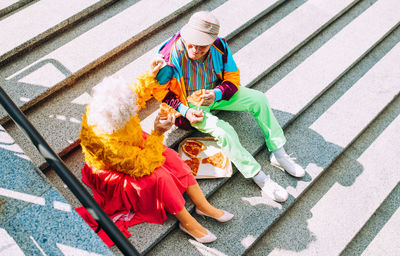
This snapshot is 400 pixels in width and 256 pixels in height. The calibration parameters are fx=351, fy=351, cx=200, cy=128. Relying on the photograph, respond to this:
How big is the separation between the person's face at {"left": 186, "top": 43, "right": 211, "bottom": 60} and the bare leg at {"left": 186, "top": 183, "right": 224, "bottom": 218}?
45.5 inches

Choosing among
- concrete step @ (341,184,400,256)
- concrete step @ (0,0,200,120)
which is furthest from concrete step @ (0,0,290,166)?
concrete step @ (341,184,400,256)

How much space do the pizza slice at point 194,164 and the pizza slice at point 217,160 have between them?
0.20 ft

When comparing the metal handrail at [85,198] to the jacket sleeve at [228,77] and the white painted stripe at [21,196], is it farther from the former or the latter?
the jacket sleeve at [228,77]

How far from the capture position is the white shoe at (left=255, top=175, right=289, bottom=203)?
3471mm

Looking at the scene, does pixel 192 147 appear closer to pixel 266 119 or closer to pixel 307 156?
pixel 266 119

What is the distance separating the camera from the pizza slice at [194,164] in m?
3.45

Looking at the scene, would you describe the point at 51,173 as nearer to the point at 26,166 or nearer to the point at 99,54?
the point at 26,166

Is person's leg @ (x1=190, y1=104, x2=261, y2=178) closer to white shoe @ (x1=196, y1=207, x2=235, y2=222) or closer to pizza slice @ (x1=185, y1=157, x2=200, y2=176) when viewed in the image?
pizza slice @ (x1=185, y1=157, x2=200, y2=176)

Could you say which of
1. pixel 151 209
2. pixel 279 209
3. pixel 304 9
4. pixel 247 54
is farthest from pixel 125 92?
pixel 304 9

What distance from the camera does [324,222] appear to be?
143 inches

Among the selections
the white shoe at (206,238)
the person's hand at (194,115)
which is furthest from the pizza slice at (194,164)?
the white shoe at (206,238)

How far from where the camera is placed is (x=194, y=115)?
10.9 feet

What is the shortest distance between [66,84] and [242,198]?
219 centimetres

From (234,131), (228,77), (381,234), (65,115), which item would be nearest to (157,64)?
(228,77)
